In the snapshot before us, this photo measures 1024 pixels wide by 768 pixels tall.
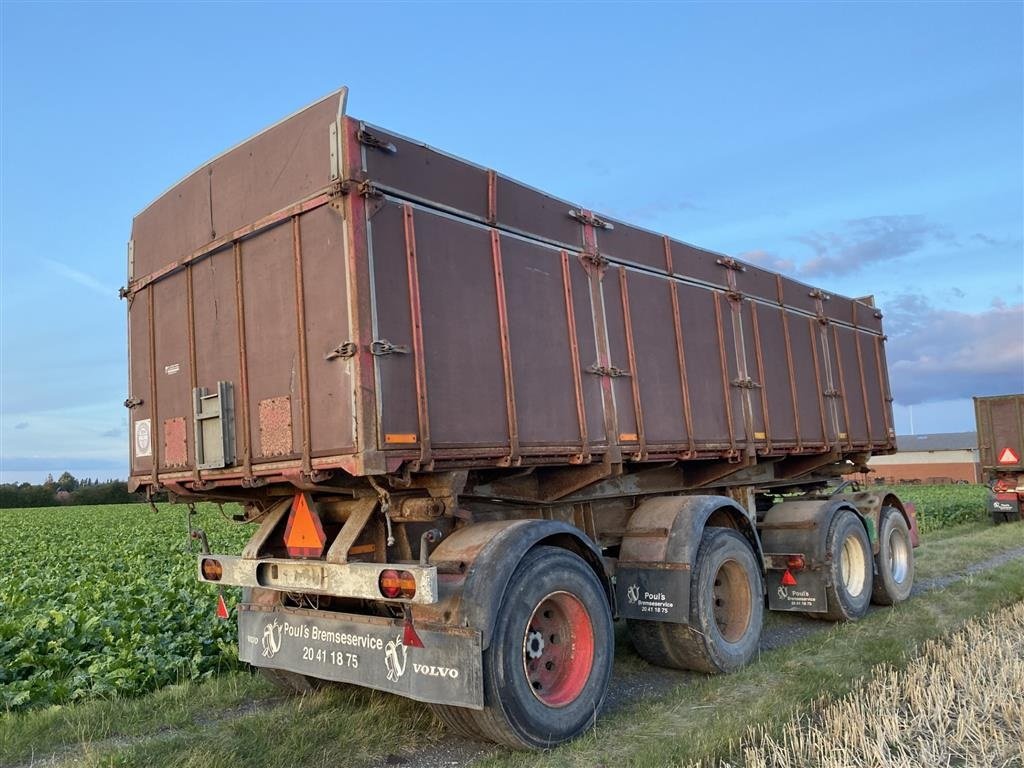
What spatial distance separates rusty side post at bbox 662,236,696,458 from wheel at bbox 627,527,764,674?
891 mm

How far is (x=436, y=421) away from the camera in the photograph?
4.84 metres

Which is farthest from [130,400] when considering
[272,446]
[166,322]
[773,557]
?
[773,557]

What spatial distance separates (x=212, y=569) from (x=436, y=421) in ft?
7.27

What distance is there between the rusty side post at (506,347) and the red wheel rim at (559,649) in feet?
3.25

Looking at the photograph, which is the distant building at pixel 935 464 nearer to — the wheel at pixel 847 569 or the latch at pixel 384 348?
the wheel at pixel 847 569

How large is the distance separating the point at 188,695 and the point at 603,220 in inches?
195

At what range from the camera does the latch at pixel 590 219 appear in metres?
6.31

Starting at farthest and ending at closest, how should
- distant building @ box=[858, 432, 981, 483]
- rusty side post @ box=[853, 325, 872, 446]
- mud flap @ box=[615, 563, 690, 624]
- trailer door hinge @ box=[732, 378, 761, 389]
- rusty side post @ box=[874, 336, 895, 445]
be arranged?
distant building @ box=[858, 432, 981, 483] → rusty side post @ box=[874, 336, 895, 445] → rusty side post @ box=[853, 325, 872, 446] → trailer door hinge @ box=[732, 378, 761, 389] → mud flap @ box=[615, 563, 690, 624]

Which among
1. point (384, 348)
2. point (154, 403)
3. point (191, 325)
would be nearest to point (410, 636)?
point (384, 348)

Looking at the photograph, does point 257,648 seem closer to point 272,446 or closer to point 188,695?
point 188,695

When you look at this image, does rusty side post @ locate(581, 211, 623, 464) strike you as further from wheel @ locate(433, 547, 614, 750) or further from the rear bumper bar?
the rear bumper bar

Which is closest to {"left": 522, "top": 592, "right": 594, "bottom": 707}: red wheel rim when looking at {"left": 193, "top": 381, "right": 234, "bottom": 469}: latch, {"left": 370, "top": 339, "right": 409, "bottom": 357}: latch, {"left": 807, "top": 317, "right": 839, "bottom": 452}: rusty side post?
{"left": 370, "top": 339, "right": 409, "bottom": 357}: latch

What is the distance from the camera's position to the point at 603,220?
6.59 m

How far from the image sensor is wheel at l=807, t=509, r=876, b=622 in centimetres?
827
